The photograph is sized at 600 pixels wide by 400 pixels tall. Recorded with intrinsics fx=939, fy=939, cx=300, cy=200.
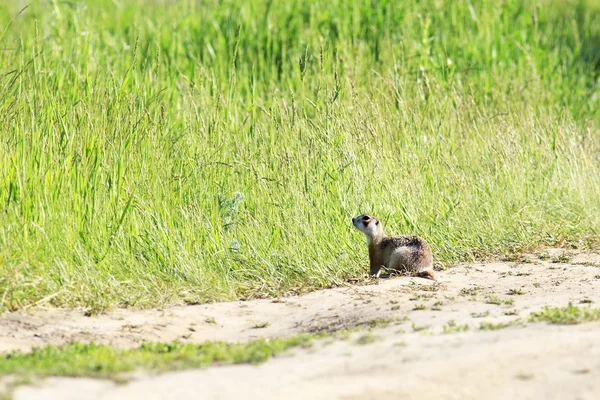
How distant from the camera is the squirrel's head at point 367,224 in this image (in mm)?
7426

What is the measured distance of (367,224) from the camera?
744 cm

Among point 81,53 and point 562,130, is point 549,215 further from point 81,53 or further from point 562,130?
point 81,53

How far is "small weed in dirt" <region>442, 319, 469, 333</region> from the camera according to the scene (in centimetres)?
565

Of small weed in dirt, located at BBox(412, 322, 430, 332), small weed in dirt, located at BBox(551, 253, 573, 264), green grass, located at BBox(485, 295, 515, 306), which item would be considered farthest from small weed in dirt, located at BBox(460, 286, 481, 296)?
small weed in dirt, located at BBox(551, 253, 573, 264)

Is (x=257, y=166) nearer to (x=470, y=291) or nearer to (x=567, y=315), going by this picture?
(x=470, y=291)

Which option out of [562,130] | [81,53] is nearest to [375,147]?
[562,130]

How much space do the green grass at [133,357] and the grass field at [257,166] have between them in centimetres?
101

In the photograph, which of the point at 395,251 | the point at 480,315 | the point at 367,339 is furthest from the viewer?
the point at 395,251

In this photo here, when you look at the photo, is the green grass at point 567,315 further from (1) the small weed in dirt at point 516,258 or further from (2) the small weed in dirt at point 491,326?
(1) the small weed in dirt at point 516,258

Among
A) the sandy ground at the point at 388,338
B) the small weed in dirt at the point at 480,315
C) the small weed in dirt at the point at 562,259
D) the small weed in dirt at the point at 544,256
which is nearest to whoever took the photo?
the sandy ground at the point at 388,338

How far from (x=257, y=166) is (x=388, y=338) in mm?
3100

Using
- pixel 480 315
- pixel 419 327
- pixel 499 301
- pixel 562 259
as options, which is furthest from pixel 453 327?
pixel 562 259

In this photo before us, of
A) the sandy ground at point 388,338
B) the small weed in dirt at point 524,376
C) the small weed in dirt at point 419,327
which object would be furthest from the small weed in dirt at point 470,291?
the small weed in dirt at point 524,376

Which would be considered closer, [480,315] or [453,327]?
[453,327]
